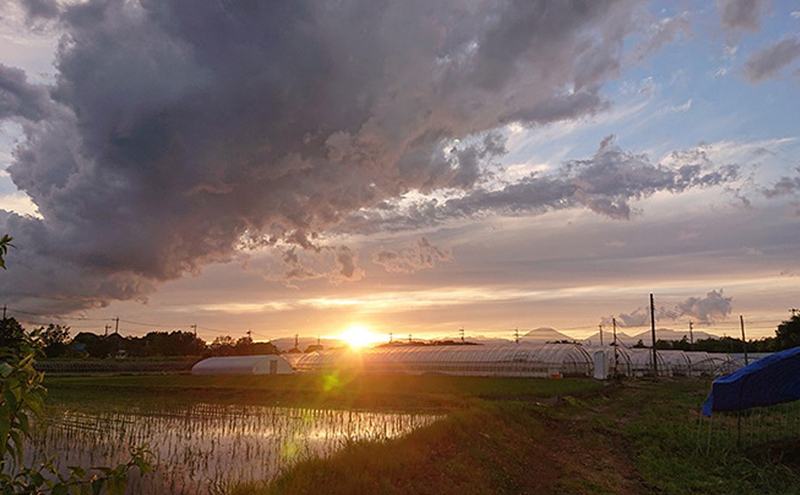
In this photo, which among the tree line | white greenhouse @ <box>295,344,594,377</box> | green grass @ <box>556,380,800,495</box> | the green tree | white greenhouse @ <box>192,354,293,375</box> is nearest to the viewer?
the green tree

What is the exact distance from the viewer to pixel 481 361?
188 feet

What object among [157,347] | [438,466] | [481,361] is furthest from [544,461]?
[157,347]

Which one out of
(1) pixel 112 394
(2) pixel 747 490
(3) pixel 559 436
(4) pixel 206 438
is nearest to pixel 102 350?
(1) pixel 112 394

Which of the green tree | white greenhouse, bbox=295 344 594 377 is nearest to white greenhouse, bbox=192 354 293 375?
white greenhouse, bbox=295 344 594 377

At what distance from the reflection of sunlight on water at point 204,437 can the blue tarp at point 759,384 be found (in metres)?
10.2

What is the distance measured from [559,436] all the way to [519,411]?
7.87 ft

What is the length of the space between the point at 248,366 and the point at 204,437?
49.0 meters

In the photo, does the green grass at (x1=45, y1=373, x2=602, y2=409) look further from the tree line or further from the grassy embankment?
the tree line

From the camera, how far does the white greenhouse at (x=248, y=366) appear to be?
6875cm

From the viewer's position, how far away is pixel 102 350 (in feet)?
384

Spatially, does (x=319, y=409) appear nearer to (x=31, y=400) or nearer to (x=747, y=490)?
(x=747, y=490)

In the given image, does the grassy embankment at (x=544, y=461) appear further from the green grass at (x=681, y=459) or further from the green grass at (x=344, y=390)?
the green grass at (x=344, y=390)

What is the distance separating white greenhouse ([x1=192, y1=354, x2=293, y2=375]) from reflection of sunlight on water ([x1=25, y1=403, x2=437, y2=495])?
119 ft

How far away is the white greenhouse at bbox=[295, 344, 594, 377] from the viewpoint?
54.7m
